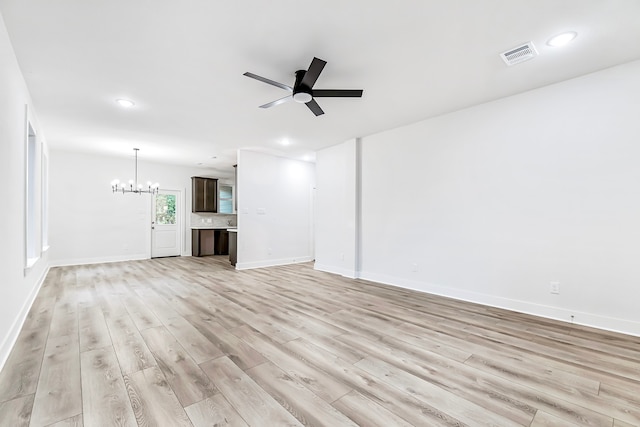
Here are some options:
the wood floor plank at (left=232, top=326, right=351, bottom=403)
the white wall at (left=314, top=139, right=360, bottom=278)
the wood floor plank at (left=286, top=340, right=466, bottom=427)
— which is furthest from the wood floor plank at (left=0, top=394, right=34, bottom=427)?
the white wall at (left=314, top=139, right=360, bottom=278)

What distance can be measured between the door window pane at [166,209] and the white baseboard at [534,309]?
22.4ft

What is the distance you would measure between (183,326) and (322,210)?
12.5 feet

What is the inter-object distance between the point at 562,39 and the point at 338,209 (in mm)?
4050

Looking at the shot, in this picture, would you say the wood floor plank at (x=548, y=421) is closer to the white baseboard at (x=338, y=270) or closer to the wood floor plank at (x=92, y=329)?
the wood floor plank at (x=92, y=329)

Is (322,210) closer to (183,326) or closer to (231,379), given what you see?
(183,326)

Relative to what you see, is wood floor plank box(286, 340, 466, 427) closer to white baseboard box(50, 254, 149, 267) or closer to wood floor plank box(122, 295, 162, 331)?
wood floor plank box(122, 295, 162, 331)

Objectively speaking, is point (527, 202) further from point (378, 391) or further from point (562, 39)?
point (378, 391)

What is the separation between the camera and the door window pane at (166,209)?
7.97m

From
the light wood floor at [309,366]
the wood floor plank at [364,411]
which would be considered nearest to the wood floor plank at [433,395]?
the light wood floor at [309,366]

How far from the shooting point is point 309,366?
6.86ft

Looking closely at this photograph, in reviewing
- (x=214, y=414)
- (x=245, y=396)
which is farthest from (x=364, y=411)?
(x=214, y=414)

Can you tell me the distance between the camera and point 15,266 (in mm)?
2639

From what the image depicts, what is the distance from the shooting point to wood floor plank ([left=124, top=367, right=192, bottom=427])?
1501mm

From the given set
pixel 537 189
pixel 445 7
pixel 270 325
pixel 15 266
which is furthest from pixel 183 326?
pixel 537 189
